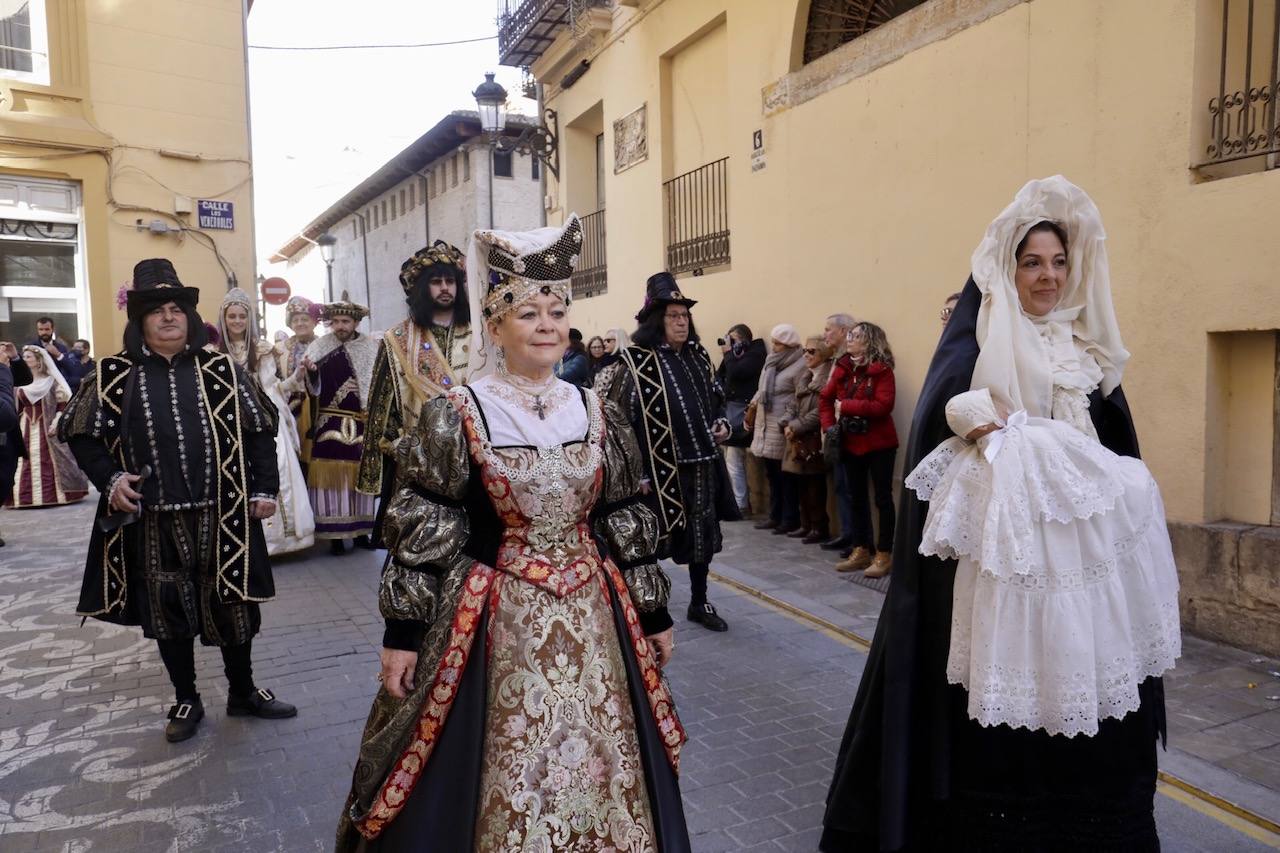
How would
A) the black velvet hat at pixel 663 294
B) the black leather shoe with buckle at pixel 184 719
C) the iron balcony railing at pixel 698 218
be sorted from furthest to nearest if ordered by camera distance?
the iron balcony railing at pixel 698 218
the black velvet hat at pixel 663 294
the black leather shoe with buckle at pixel 184 719

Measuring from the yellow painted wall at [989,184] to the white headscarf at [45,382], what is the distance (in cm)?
761

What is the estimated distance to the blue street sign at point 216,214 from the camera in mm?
14117

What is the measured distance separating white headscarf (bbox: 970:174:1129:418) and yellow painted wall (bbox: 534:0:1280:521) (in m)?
2.70

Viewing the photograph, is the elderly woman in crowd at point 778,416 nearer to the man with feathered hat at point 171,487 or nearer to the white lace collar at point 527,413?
the man with feathered hat at point 171,487

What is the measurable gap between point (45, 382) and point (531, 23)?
8.14 meters

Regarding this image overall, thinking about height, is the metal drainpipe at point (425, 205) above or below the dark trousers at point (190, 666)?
above

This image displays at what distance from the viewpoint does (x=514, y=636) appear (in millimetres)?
2352

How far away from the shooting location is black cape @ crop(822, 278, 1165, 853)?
257cm

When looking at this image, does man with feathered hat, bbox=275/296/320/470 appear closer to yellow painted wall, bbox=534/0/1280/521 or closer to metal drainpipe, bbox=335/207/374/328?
yellow painted wall, bbox=534/0/1280/521

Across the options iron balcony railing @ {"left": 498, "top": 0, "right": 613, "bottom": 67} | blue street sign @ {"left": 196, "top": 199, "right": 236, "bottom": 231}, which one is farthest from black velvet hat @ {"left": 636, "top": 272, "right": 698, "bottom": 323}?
blue street sign @ {"left": 196, "top": 199, "right": 236, "bottom": 231}

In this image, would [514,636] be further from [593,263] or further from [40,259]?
[40,259]

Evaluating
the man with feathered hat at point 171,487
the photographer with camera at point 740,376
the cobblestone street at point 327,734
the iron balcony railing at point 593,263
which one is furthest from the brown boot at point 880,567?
the iron balcony railing at point 593,263

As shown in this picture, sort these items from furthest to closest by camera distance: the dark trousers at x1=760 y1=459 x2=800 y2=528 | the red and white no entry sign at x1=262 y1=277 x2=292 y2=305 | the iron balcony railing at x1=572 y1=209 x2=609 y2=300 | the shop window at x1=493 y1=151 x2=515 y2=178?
the shop window at x1=493 y1=151 x2=515 y2=178 < the red and white no entry sign at x1=262 y1=277 x2=292 y2=305 < the iron balcony railing at x1=572 y1=209 x2=609 y2=300 < the dark trousers at x1=760 y1=459 x2=800 y2=528

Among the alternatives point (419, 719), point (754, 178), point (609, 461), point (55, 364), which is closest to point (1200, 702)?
point (609, 461)
